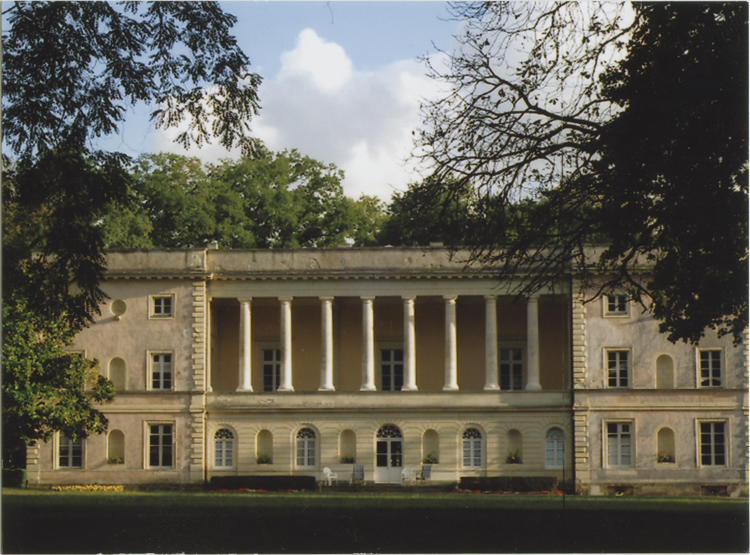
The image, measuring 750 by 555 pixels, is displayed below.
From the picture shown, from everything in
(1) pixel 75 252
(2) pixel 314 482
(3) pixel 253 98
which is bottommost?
(2) pixel 314 482

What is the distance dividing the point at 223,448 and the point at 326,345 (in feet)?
26.6

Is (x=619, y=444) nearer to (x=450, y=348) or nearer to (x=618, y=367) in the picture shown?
(x=618, y=367)

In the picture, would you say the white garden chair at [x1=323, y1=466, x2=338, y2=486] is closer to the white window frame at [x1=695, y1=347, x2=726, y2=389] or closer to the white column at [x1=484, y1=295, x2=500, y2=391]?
the white column at [x1=484, y1=295, x2=500, y2=391]

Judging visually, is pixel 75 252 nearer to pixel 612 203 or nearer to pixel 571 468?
pixel 612 203

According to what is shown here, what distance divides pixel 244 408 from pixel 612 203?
23161 mm

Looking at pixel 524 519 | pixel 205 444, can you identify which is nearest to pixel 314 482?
pixel 205 444

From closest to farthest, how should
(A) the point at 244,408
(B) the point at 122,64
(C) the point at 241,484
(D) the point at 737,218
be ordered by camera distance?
1. (D) the point at 737,218
2. (B) the point at 122,64
3. (C) the point at 241,484
4. (A) the point at 244,408

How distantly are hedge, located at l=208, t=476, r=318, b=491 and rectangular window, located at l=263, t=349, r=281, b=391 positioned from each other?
8.66 m

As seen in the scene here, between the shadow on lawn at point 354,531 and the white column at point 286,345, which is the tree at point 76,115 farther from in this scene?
the white column at point 286,345

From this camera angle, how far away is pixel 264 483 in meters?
29.9

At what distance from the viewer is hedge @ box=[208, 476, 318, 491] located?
28.7m

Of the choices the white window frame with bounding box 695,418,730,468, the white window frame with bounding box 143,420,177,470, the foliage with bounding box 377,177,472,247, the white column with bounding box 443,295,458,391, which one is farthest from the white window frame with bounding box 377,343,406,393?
the foliage with bounding box 377,177,472,247

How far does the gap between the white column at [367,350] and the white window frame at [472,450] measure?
4.26m

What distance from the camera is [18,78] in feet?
52.3
